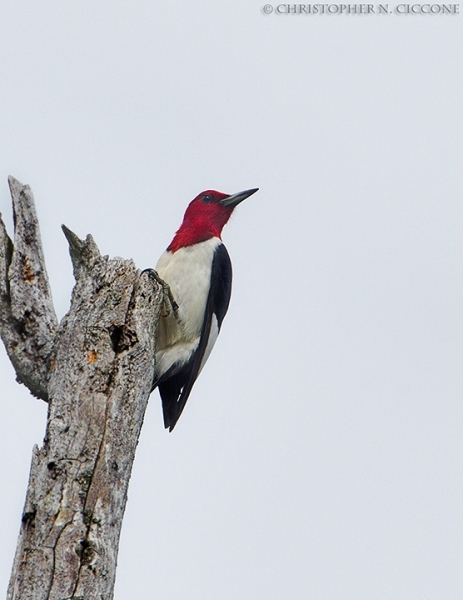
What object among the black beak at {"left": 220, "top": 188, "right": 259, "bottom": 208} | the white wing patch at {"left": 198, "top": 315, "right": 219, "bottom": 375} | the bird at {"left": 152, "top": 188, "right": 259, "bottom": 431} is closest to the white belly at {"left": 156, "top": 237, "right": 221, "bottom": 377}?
the bird at {"left": 152, "top": 188, "right": 259, "bottom": 431}

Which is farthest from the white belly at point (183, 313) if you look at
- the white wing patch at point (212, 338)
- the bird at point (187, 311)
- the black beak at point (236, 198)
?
the black beak at point (236, 198)

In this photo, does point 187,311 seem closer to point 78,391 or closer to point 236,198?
point 236,198

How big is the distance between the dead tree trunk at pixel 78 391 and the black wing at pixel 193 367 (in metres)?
1.28

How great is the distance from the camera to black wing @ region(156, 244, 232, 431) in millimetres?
5449

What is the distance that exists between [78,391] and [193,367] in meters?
Result: 1.81

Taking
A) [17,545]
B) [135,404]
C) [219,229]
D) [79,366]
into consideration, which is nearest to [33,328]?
[79,366]

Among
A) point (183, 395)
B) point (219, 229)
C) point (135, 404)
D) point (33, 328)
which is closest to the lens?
point (135, 404)

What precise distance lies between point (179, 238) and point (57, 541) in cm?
311

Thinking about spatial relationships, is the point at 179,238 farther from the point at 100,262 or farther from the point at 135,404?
the point at 135,404

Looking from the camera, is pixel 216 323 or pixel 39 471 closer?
pixel 39 471

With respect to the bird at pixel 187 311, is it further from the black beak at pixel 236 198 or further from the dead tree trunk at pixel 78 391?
the dead tree trunk at pixel 78 391

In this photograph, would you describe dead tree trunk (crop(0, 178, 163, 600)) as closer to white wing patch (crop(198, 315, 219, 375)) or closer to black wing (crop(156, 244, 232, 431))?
black wing (crop(156, 244, 232, 431))

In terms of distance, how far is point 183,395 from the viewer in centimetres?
545

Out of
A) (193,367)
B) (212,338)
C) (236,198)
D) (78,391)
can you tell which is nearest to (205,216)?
(236,198)
